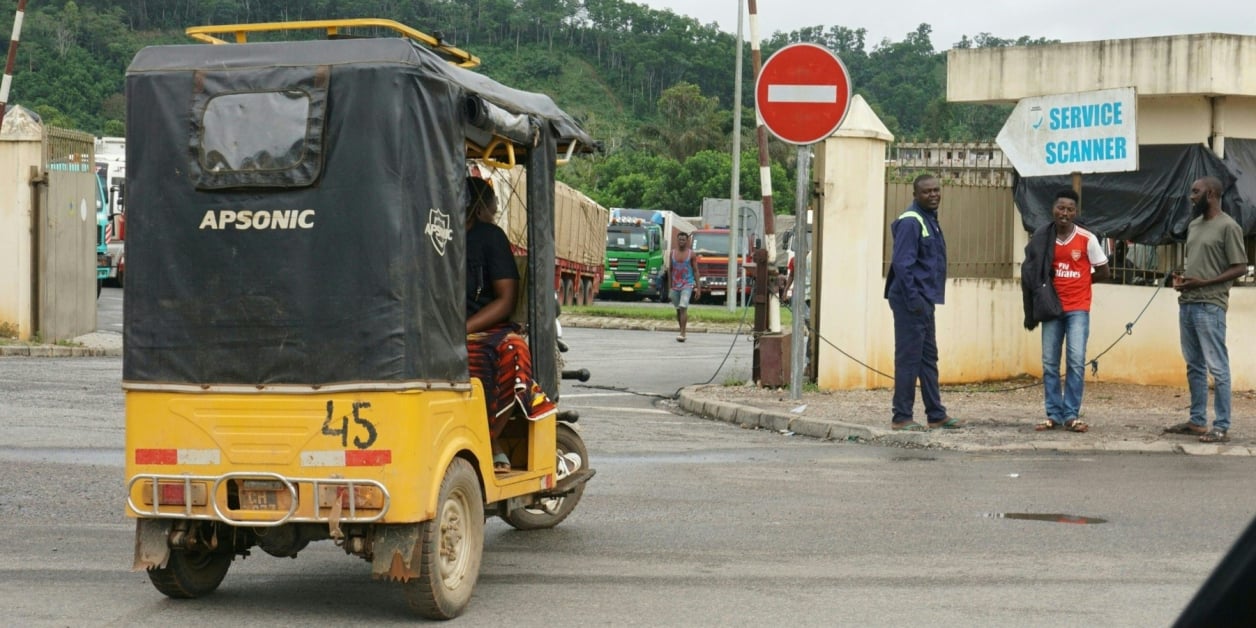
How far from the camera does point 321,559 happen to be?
7496mm

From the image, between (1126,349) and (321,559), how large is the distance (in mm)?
10697

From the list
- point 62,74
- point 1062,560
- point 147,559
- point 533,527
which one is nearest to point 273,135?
point 147,559

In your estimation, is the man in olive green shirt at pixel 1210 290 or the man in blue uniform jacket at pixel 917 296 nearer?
the man in olive green shirt at pixel 1210 290

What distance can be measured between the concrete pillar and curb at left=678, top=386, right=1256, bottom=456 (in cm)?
199

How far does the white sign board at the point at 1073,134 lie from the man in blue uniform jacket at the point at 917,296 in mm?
3069

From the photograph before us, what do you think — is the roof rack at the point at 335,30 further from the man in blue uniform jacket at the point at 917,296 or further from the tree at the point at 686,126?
the tree at the point at 686,126

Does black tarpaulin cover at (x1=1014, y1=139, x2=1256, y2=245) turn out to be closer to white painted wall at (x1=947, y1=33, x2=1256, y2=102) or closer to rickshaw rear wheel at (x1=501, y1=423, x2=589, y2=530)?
white painted wall at (x1=947, y1=33, x2=1256, y2=102)

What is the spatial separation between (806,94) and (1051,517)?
20.3ft

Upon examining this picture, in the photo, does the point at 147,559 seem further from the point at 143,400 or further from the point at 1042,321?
the point at 1042,321

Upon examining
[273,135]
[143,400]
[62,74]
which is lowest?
[143,400]

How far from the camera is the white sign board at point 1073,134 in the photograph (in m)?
14.5

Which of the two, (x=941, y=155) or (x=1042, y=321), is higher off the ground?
(x=941, y=155)

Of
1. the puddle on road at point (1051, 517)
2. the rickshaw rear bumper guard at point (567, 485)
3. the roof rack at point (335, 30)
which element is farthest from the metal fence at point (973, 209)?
the roof rack at point (335, 30)

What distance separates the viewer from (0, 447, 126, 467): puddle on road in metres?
10.6
